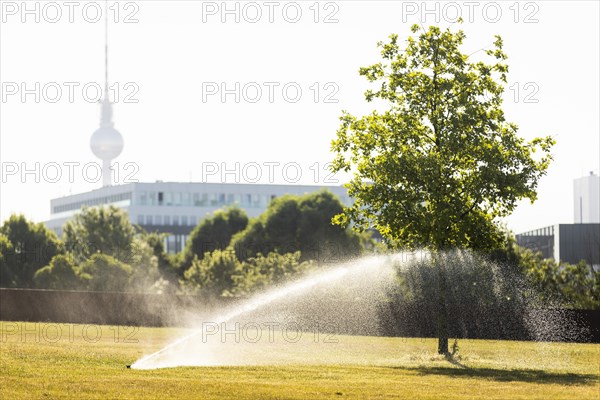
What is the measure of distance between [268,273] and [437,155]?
55.2 metres

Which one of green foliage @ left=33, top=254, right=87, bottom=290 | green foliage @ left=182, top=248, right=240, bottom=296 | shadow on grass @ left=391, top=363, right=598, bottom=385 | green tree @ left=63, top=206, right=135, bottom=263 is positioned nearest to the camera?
shadow on grass @ left=391, top=363, right=598, bottom=385

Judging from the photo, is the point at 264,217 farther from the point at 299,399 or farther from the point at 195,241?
the point at 299,399

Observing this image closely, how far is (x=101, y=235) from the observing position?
125 metres

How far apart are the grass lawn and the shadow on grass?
30 mm

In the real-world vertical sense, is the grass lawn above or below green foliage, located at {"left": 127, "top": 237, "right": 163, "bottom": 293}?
below

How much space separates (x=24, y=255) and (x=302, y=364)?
256 ft

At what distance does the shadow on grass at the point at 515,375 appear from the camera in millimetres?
32219

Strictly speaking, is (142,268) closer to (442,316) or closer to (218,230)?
(218,230)

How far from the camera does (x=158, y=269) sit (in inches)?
5231

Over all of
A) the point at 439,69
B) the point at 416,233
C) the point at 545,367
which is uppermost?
the point at 439,69

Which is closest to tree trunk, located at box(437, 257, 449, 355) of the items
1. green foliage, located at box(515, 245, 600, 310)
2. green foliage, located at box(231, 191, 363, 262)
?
green foliage, located at box(515, 245, 600, 310)

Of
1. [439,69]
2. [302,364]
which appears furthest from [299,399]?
[439,69]

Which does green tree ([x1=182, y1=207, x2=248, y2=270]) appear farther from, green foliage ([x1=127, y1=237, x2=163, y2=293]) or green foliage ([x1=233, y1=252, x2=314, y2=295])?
green foliage ([x1=233, y1=252, x2=314, y2=295])

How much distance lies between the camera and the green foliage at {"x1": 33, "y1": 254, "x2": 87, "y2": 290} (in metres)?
99.4
